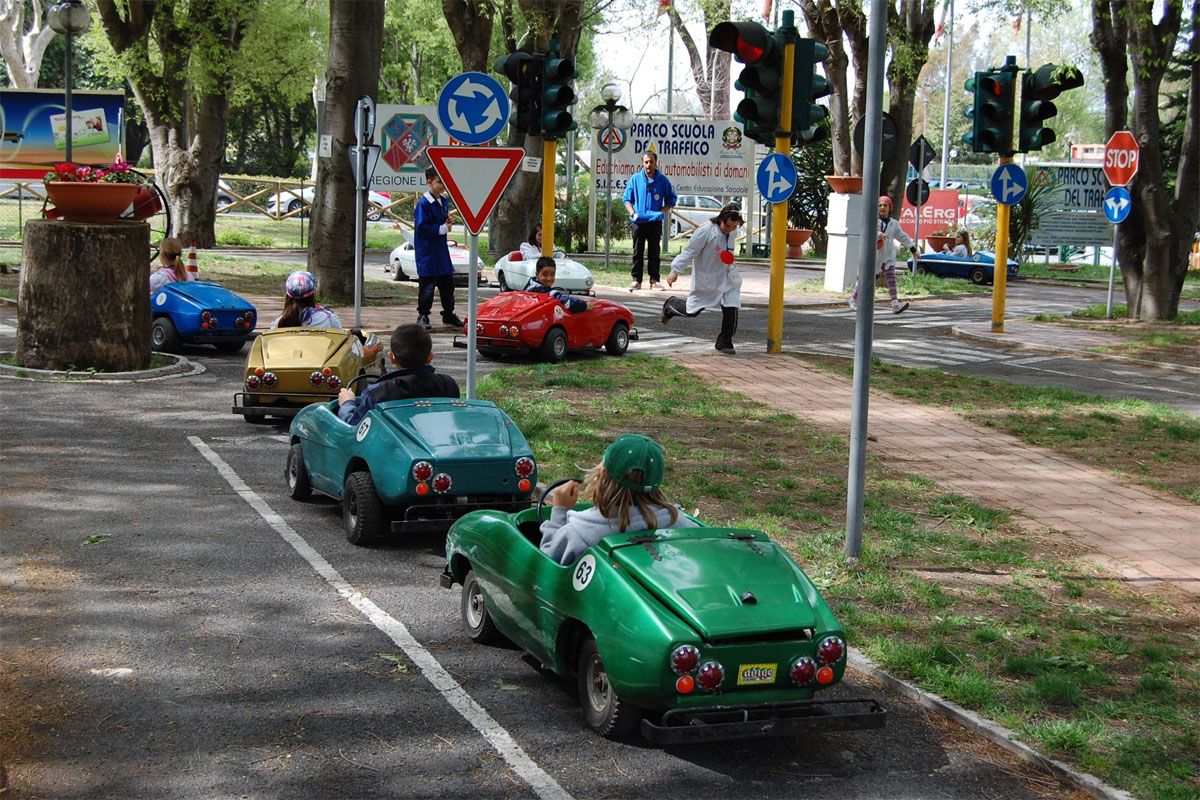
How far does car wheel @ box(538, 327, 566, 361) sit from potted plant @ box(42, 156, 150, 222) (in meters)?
4.66

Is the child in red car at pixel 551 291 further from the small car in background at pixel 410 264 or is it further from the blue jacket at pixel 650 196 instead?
the small car in background at pixel 410 264

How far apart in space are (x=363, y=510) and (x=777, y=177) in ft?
30.3

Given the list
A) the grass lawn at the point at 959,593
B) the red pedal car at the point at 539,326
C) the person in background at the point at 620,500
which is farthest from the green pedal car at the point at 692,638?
the red pedal car at the point at 539,326

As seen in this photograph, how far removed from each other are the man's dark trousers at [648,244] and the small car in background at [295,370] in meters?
13.7

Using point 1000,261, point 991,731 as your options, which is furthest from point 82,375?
point 1000,261

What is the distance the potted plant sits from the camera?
13844 millimetres

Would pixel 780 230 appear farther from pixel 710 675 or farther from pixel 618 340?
pixel 710 675

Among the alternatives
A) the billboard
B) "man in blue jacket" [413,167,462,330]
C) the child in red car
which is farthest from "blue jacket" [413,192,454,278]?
the billboard

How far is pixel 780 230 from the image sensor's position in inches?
649

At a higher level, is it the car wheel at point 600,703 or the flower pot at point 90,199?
the flower pot at point 90,199

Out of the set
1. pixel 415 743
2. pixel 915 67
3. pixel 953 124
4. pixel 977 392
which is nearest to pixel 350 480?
pixel 415 743

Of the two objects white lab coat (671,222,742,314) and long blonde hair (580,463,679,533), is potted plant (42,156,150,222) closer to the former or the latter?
white lab coat (671,222,742,314)

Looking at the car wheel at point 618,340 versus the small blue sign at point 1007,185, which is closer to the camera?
the car wheel at point 618,340

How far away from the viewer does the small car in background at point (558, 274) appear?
23.3 metres
